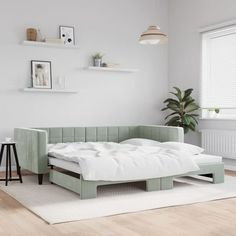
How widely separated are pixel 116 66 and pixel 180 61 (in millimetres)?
1093

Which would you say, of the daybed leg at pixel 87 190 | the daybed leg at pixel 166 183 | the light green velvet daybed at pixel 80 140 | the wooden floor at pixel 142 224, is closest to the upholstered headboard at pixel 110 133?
the light green velvet daybed at pixel 80 140

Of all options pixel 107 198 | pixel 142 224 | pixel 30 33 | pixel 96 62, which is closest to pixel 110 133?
pixel 96 62

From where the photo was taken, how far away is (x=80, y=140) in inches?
230

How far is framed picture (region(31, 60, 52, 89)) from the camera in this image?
5926 mm

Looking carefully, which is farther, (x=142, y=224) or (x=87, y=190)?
(x=87, y=190)

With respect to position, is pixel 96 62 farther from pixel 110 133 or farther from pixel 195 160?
pixel 195 160

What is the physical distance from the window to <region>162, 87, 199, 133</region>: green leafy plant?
18 centimetres

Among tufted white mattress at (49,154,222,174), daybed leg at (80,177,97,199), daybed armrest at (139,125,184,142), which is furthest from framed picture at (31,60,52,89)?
daybed leg at (80,177,97,199)

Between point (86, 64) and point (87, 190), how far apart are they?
9.92ft

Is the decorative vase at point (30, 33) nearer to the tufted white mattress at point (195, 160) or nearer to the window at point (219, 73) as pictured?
the tufted white mattress at point (195, 160)

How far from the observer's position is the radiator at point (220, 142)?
5.68 meters

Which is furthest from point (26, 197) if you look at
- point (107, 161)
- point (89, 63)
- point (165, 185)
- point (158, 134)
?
point (89, 63)

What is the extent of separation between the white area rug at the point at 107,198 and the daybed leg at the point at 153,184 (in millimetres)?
79

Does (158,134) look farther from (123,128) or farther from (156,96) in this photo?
(156,96)
